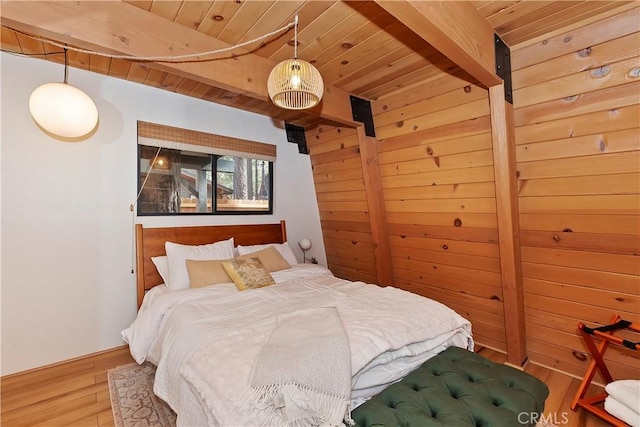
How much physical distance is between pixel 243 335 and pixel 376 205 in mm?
1869

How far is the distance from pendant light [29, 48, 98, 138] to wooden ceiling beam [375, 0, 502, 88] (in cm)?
215

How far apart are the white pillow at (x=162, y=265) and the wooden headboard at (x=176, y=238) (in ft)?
0.22

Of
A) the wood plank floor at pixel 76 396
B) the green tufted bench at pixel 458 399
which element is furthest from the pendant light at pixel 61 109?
the green tufted bench at pixel 458 399

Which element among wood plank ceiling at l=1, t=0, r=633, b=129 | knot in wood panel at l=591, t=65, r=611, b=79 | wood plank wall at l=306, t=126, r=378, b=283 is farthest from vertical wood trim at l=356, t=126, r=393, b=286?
knot in wood panel at l=591, t=65, r=611, b=79

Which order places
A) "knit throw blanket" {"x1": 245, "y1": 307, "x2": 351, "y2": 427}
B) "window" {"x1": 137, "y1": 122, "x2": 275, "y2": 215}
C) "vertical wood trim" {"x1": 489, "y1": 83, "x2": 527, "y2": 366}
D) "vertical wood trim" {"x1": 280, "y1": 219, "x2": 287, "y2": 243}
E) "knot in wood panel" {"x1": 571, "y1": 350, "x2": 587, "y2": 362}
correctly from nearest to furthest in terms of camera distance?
"knit throw blanket" {"x1": 245, "y1": 307, "x2": 351, "y2": 427} → "vertical wood trim" {"x1": 489, "y1": 83, "x2": 527, "y2": 366} → "knot in wood panel" {"x1": 571, "y1": 350, "x2": 587, "y2": 362} → "window" {"x1": 137, "y1": 122, "x2": 275, "y2": 215} → "vertical wood trim" {"x1": 280, "y1": 219, "x2": 287, "y2": 243}

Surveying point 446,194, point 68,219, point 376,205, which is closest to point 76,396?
point 68,219

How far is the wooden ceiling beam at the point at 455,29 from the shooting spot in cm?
131

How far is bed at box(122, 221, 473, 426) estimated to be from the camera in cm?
114

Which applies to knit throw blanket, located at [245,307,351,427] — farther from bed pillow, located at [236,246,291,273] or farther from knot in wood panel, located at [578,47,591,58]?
knot in wood panel, located at [578,47,591,58]

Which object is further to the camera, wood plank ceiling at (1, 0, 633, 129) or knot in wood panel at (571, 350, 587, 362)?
knot in wood panel at (571, 350, 587, 362)

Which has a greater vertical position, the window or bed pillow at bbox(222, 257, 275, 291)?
the window

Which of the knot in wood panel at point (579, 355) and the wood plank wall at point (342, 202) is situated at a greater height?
the wood plank wall at point (342, 202)

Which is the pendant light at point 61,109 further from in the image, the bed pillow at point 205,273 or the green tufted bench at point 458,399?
the green tufted bench at point 458,399

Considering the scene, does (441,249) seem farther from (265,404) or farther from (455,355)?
(265,404)
